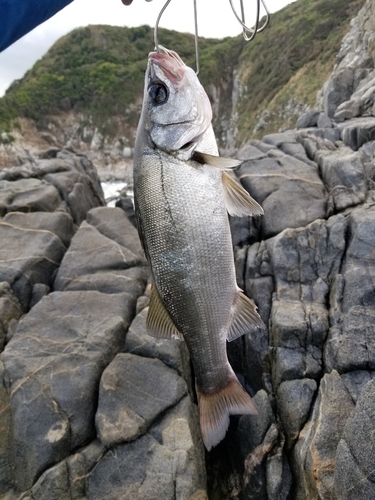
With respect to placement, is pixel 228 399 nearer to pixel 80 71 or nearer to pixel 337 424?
pixel 337 424

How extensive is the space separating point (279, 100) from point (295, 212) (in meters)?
43.7

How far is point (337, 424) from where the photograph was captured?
5.34 metres

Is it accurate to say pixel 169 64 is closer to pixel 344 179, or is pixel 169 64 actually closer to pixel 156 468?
pixel 156 468

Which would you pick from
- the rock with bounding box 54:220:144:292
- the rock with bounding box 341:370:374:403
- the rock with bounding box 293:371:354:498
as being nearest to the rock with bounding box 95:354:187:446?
the rock with bounding box 293:371:354:498

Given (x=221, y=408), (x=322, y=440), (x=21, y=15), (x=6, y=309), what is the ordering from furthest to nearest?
1. (x=6, y=309)
2. (x=322, y=440)
3. (x=221, y=408)
4. (x=21, y=15)

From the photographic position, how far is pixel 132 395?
630cm

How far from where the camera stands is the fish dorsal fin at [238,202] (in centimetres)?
350

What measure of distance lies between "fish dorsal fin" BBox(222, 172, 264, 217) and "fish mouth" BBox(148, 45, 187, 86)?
103 cm

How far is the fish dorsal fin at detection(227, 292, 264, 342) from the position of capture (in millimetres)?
3785

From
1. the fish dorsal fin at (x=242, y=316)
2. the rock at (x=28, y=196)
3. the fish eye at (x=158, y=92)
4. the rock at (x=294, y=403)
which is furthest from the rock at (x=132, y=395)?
the rock at (x=28, y=196)

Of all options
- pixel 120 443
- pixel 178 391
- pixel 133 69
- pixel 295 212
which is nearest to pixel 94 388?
pixel 120 443

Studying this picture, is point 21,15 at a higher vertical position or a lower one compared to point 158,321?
higher

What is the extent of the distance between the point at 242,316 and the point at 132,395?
3331mm

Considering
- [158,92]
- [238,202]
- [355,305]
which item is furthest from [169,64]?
[355,305]
